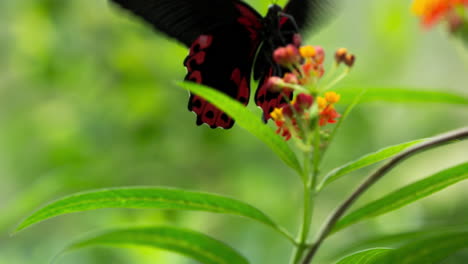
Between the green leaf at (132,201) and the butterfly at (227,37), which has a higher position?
the butterfly at (227,37)

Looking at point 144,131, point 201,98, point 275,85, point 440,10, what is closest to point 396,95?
point 275,85

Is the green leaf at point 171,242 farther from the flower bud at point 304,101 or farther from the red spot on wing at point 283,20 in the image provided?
the red spot on wing at point 283,20

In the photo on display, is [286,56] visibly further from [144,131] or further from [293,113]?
[144,131]

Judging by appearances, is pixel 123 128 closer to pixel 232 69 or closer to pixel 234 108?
pixel 232 69

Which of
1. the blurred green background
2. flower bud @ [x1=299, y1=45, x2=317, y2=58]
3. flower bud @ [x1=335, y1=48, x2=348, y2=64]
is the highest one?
flower bud @ [x1=335, y1=48, x2=348, y2=64]

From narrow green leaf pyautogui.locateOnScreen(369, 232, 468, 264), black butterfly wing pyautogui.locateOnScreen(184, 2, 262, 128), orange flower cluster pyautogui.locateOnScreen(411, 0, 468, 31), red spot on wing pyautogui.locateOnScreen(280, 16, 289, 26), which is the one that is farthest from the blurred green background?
narrow green leaf pyautogui.locateOnScreen(369, 232, 468, 264)

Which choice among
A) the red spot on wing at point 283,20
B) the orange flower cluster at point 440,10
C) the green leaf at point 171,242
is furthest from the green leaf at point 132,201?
the orange flower cluster at point 440,10

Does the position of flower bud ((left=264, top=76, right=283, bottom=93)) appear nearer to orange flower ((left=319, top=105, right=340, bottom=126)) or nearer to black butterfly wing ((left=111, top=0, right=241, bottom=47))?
orange flower ((left=319, top=105, right=340, bottom=126))
